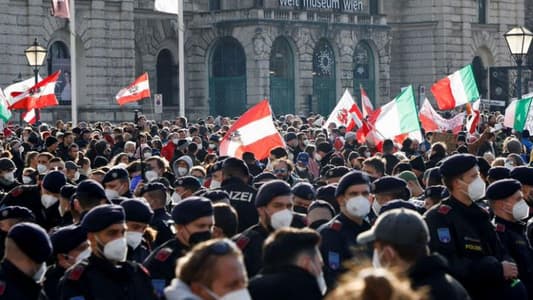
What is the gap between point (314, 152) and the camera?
22594 millimetres

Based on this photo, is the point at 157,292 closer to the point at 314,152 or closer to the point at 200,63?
the point at 314,152

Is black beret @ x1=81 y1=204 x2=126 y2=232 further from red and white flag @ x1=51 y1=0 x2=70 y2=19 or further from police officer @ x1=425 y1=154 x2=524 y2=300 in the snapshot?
red and white flag @ x1=51 y1=0 x2=70 y2=19

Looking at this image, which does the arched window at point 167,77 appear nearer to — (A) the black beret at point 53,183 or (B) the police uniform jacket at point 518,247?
(A) the black beret at point 53,183

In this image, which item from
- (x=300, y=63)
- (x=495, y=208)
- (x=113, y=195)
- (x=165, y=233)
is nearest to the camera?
(x=495, y=208)

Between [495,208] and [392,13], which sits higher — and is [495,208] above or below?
below

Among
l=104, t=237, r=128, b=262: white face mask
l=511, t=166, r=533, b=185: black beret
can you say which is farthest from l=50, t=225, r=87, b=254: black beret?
l=511, t=166, r=533, b=185: black beret

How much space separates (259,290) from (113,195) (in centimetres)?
610

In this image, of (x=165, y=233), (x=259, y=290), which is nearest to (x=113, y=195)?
(x=165, y=233)

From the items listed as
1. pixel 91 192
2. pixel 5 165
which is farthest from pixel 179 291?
pixel 5 165

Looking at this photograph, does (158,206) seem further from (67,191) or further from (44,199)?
(44,199)

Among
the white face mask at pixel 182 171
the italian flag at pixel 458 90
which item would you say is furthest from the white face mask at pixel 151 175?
the italian flag at pixel 458 90

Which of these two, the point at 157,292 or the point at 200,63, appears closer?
the point at 157,292

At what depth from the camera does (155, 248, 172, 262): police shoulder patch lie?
9.09 m

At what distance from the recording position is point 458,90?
91.7 ft
